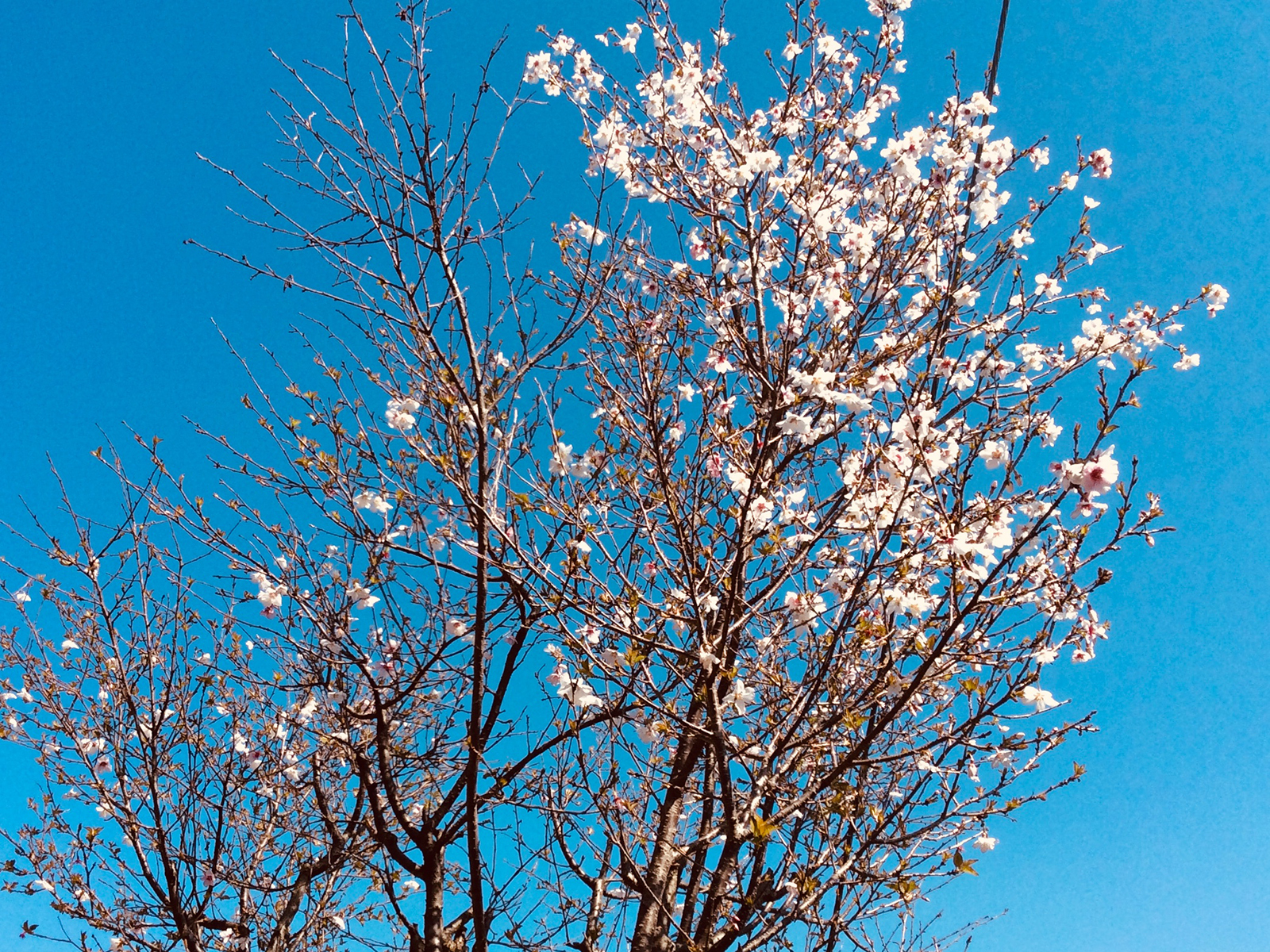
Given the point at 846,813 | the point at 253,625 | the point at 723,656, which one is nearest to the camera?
the point at 846,813

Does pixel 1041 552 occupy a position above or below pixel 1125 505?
above

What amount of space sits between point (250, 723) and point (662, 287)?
3.81m

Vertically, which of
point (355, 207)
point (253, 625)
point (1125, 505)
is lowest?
point (1125, 505)

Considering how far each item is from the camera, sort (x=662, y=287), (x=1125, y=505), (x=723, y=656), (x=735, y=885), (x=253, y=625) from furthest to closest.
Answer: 1. (x=662, y=287)
2. (x=735, y=885)
3. (x=253, y=625)
4. (x=723, y=656)
5. (x=1125, y=505)

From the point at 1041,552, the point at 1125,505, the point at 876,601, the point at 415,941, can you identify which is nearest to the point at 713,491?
the point at 876,601

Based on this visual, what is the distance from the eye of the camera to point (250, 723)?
17.7ft

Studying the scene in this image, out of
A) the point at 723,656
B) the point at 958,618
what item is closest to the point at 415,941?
the point at 723,656

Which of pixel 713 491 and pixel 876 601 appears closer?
pixel 876 601

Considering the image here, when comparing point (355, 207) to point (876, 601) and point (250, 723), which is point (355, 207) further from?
point (250, 723)

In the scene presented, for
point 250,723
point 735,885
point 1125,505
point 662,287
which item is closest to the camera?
point 1125,505

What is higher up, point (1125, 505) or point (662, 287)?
point (662, 287)

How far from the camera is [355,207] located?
3244 millimetres

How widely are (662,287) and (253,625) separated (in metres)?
2.57

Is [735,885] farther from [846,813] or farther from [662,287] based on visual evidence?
[662,287]
